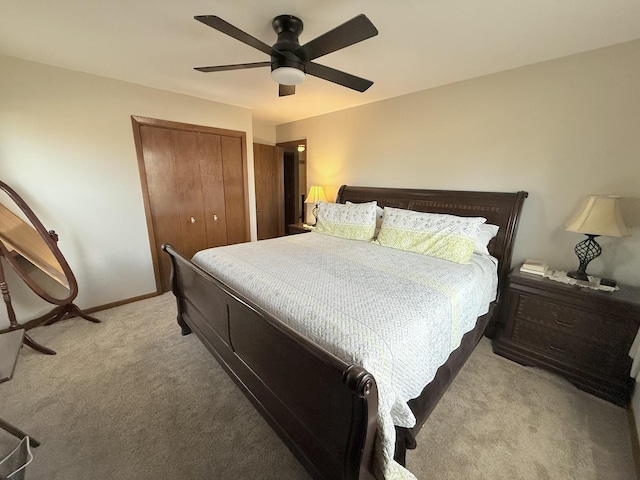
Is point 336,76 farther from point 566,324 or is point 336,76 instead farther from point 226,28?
point 566,324

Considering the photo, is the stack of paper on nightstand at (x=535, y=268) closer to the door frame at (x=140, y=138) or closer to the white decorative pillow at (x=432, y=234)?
the white decorative pillow at (x=432, y=234)

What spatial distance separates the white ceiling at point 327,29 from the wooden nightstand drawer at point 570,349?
2.03 m

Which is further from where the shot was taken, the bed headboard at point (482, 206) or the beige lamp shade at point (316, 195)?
the beige lamp shade at point (316, 195)

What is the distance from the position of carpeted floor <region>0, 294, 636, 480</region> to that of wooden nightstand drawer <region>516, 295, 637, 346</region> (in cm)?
41

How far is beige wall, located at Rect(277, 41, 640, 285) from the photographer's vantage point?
71.4 inches

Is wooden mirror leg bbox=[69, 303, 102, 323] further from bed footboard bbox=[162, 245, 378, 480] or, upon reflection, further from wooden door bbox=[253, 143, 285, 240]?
wooden door bbox=[253, 143, 285, 240]

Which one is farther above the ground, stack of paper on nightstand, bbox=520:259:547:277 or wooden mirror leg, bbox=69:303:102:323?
stack of paper on nightstand, bbox=520:259:547:277

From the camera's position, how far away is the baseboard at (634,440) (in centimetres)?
134

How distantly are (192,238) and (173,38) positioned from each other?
226 centimetres

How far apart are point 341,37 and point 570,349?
2.55 metres

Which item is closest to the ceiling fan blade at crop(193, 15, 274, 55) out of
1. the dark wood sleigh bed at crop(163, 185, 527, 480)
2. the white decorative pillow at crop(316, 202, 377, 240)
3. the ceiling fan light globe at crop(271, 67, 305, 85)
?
the ceiling fan light globe at crop(271, 67, 305, 85)

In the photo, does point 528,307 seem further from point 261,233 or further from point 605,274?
point 261,233

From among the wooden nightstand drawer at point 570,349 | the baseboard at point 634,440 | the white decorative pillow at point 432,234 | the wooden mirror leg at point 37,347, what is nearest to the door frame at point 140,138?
the wooden mirror leg at point 37,347

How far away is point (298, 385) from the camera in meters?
Answer: 1.16
